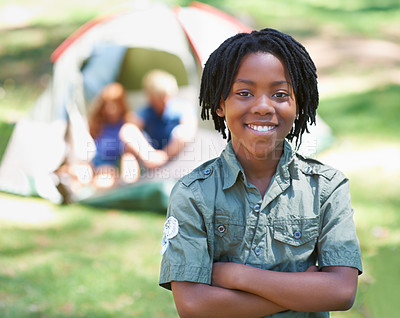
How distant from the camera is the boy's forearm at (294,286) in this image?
145 cm

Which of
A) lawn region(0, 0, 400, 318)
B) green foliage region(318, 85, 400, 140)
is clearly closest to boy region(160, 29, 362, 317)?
lawn region(0, 0, 400, 318)

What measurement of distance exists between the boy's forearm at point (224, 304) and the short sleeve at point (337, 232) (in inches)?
7.7

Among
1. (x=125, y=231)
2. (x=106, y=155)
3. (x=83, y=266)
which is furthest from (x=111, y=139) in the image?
(x=83, y=266)

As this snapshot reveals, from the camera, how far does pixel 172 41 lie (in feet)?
15.7

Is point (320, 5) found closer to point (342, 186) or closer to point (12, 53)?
point (12, 53)

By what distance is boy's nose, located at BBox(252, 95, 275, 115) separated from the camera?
147 cm

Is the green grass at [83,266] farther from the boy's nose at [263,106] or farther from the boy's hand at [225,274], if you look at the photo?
the boy's nose at [263,106]

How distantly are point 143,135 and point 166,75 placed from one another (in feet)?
2.67

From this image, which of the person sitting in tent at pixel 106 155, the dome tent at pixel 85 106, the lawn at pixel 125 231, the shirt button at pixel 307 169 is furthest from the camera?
the person sitting in tent at pixel 106 155

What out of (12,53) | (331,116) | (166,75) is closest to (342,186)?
(166,75)

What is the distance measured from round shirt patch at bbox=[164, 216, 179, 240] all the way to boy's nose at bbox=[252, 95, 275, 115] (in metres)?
0.36

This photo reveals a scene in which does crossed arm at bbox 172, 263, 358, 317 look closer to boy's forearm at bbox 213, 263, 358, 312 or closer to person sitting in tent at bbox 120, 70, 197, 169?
boy's forearm at bbox 213, 263, 358, 312

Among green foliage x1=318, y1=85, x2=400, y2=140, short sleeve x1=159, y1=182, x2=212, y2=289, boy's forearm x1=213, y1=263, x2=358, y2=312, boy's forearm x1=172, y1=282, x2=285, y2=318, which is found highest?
green foliage x1=318, y1=85, x2=400, y2=140

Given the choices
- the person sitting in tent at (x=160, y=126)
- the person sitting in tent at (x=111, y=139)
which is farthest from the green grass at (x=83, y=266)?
the person sitting in tent at (x=160, y=126)
